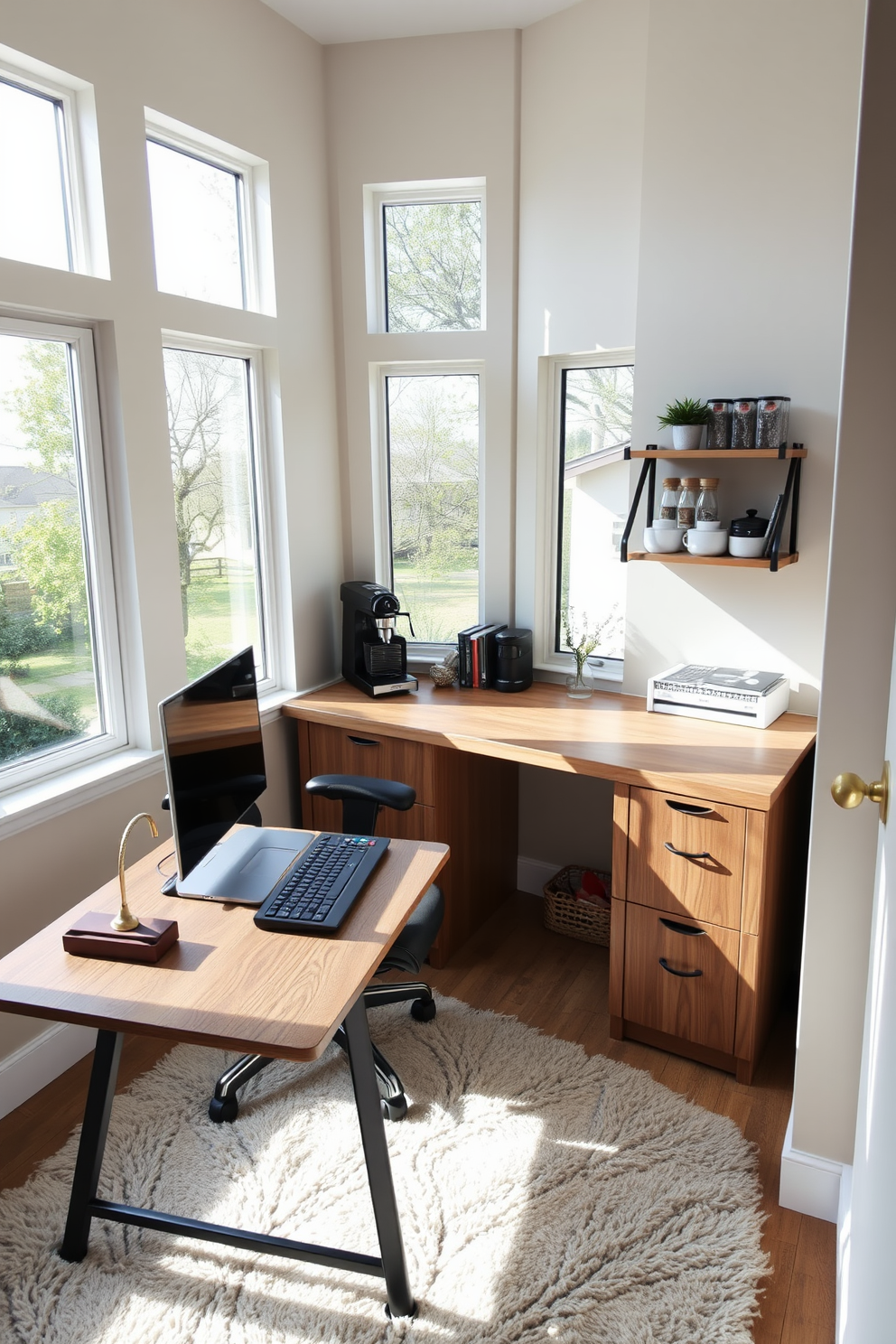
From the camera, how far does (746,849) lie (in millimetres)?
2229

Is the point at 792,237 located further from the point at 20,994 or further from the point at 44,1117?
the point at 44,1117

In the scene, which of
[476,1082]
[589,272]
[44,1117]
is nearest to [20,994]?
[44,1117]

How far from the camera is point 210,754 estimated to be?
187 cm

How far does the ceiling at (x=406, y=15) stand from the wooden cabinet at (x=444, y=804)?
2197mm

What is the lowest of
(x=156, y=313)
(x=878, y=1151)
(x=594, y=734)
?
(x=878, y=1151)

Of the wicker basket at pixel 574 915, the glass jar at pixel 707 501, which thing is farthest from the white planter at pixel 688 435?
the wicker basket at pixel 574 915

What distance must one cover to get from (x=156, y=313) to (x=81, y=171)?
0.37 meters

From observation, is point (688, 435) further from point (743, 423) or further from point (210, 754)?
point (210, 754)

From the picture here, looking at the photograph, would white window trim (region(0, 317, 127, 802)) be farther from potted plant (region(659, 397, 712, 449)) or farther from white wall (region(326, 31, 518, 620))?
potted plant (region(659, 397, 712, 449))

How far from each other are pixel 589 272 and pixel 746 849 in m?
Result: 1.84

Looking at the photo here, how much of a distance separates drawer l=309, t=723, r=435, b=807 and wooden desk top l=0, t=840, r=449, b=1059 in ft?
3.07

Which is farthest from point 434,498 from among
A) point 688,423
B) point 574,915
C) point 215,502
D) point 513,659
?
point 574,915

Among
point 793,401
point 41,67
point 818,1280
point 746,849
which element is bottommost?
point 818,1280

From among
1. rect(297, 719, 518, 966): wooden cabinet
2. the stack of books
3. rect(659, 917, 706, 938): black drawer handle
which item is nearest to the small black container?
the stack of books
